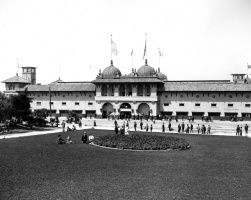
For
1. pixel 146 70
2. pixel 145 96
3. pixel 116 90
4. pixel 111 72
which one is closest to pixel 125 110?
pixel 116 90

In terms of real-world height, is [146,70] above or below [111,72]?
above

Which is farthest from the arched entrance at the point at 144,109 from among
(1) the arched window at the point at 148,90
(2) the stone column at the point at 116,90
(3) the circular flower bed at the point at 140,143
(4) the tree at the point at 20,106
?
(3) the circular flower bed at the point at 140,143

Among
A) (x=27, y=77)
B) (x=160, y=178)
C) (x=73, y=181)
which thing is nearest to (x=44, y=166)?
(x=73, y=181)

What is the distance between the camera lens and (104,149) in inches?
989

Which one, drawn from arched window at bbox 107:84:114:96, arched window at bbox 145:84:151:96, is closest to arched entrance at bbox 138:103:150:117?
arched window at bbox 145:84:151:96

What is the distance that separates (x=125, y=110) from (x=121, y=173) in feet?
154

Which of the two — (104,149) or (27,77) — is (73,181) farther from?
(27,77)

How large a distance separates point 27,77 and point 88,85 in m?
28.6

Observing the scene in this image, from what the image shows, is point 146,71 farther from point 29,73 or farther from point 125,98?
point 29,73

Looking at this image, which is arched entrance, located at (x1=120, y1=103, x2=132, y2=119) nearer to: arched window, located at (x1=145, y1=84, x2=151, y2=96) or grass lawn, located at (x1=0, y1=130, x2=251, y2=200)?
arched window, located at (x1=145, y1=84, x2=151, y2=96)

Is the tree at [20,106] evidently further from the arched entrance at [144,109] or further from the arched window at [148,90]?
the arched window at [148,90]

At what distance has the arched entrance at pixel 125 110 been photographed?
63906mm

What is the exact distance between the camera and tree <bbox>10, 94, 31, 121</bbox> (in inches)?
1684

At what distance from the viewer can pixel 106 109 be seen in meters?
66.6
